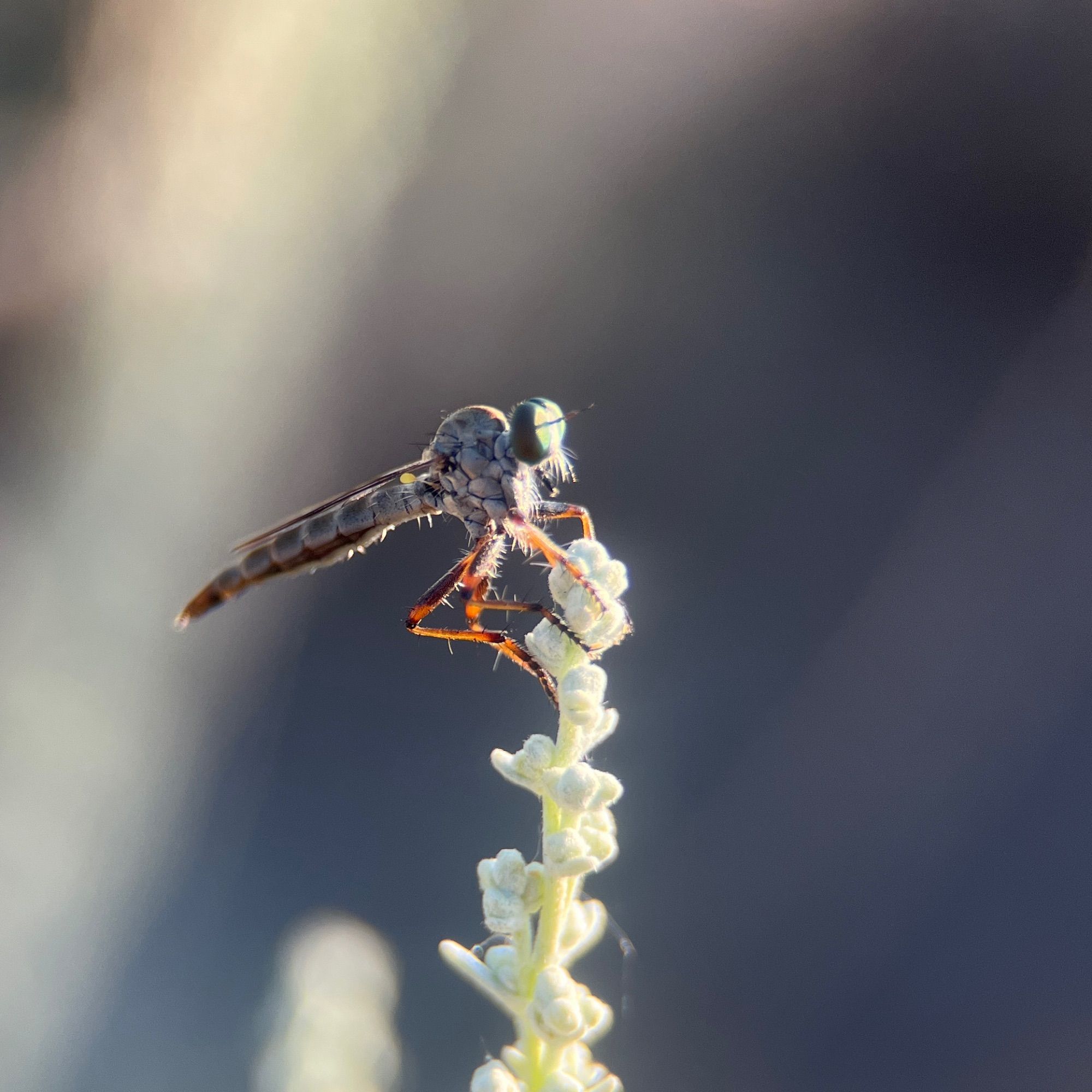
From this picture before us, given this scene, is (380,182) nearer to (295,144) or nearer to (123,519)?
(295,144)

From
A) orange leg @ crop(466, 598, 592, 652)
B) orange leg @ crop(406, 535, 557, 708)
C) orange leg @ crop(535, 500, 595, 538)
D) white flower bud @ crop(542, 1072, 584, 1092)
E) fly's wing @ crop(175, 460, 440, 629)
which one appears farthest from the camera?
fly's wing @ crop(175, 460, 440, 629)

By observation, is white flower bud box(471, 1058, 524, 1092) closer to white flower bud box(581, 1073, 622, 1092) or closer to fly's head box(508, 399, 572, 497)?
white flower bud box(581, 1073, 622, 1092)

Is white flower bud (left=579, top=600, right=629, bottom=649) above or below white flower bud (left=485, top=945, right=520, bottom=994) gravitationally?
above

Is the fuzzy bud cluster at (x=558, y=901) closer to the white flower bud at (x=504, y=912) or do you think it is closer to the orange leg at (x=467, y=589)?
the white flower bud at (x=504, y=912)

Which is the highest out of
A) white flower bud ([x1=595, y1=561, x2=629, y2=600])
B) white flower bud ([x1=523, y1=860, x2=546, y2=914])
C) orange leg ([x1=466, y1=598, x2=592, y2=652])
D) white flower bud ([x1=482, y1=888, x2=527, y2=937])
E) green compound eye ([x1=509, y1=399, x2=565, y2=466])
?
green compound eye ([x1=509, y1=399, x2=565, y2=466])

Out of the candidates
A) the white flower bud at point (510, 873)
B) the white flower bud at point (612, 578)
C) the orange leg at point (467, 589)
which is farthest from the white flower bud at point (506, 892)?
the orange leg at point (467, 589)

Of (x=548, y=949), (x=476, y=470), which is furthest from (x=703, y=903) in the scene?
(x=548, y=949)

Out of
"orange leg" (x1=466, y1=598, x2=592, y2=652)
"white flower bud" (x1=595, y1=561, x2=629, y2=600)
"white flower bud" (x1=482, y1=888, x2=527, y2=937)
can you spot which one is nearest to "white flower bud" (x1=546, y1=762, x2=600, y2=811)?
"white flower bud" (x1=482, y1=888, x2=527, y2=937)
